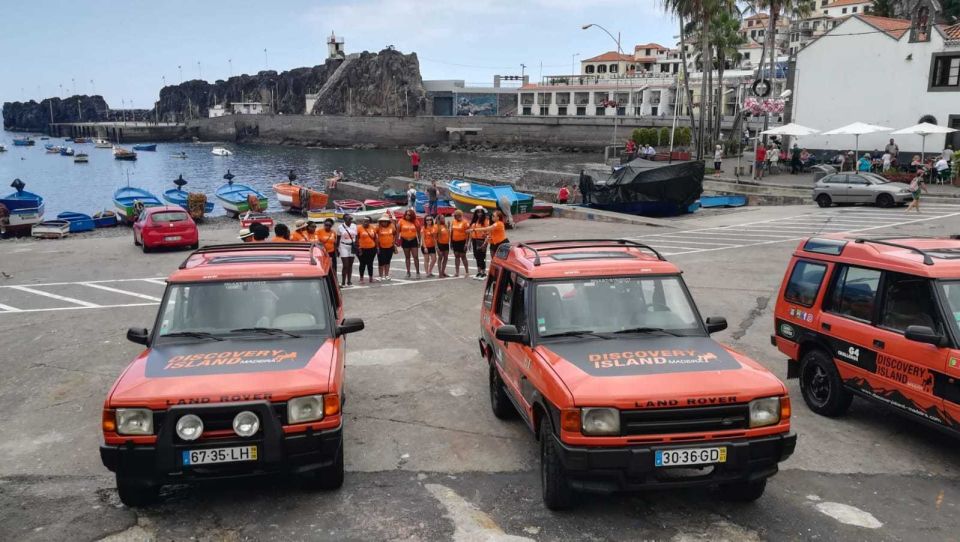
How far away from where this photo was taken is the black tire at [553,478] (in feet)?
19.1

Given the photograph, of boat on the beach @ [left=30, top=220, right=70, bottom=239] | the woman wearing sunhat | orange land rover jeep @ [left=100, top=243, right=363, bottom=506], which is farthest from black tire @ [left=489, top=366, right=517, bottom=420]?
boat on the beach @ [left=30, top=220, right=70, bottom=239]

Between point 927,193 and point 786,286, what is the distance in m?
25.3

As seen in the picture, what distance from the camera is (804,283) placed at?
351 inches

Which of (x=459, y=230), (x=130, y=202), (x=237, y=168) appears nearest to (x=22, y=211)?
(x=130, y=202)

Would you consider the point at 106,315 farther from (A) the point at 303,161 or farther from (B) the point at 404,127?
(B) the point at 404,127

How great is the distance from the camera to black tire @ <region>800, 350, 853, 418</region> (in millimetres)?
8242

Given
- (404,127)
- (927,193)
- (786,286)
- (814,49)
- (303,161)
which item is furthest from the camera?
(404,127)

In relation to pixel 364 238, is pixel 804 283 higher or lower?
higher

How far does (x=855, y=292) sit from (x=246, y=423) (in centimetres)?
651

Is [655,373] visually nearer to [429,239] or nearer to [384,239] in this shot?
[384,239]

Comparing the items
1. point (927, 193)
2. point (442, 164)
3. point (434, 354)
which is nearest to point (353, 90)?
point (442, 164)

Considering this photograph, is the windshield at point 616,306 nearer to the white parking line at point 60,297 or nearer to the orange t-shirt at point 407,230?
the orange t-shirt at point 407,230

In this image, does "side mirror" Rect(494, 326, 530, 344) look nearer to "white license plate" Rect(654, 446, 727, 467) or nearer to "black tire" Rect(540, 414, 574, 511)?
"black tire" Rect(540, 414, 574, 511)

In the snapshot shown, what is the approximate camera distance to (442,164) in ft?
297
